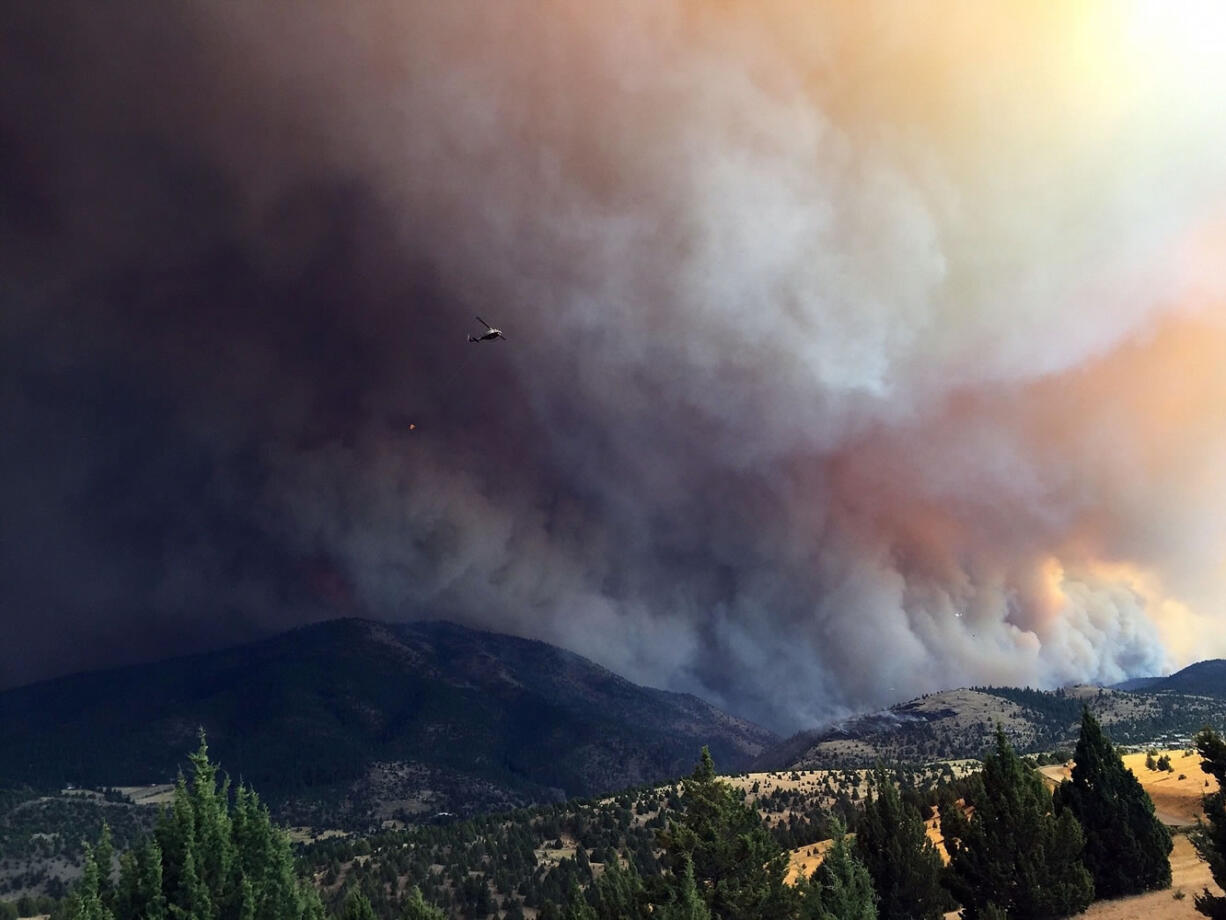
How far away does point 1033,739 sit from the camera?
199 meters

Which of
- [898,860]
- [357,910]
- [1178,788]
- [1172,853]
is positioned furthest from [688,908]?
[1178,788]

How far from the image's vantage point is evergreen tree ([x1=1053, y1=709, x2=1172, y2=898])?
112 ft

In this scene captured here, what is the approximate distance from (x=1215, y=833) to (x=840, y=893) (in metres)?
13.8

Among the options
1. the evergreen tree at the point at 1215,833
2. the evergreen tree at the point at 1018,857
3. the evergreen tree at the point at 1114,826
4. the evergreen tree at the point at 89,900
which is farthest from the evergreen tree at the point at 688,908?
the evergreen tree at the point at 1114,826

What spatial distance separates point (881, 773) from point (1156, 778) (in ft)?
139

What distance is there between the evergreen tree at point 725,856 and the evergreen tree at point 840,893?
8.62 feet

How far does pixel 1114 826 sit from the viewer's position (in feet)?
115

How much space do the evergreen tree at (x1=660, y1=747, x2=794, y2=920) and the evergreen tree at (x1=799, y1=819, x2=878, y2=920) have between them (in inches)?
103

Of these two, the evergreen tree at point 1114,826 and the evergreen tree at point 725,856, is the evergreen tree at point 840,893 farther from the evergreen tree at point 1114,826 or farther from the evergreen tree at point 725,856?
the evergreen tree at point 1114,826

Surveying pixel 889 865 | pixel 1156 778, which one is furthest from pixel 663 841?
pixel 1156 778

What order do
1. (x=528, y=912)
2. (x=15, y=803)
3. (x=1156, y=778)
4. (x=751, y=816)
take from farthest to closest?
(x=15, y=803) → (x=528, y=912) → (x=1156, y=778) → (x=751, y=816)

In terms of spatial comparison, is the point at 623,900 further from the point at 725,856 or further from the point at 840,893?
the point at 840,893

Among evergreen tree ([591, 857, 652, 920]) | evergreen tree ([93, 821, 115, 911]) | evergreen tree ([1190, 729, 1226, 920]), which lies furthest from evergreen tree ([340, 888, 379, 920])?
evergreen tree ([1190, 729, 1226, 920])

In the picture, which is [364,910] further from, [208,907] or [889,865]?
[889,865]
